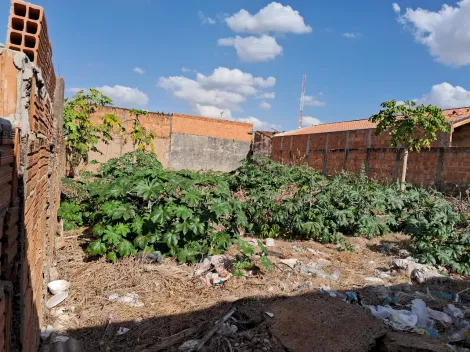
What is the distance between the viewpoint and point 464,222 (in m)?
5.95

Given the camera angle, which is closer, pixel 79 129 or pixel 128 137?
pixel 79 129

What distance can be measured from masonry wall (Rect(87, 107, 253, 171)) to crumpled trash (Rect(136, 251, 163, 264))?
1212 centimetres

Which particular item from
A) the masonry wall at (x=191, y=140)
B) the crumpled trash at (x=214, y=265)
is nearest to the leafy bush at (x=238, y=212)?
the crumpled trash at (x=214, y=265)

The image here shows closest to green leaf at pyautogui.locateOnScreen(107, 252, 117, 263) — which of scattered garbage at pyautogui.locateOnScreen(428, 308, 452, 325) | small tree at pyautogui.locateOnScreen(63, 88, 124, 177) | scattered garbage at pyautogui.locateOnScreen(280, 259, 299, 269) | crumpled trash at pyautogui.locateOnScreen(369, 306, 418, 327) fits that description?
scattered garbage at pyautogui.locateOnScreen(280, 259, 299, 269)

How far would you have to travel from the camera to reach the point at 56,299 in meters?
3.33

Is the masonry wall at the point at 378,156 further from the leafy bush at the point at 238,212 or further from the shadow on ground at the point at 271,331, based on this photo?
the shadow on ground at the point at 271,331

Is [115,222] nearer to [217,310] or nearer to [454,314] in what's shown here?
[217,310]

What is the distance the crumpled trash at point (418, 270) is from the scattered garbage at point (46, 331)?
14.0ft

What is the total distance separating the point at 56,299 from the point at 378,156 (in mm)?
10451

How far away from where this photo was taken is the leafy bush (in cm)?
410

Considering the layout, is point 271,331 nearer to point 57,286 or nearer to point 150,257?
point 150,257

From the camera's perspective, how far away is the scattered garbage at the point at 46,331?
9.17 ft

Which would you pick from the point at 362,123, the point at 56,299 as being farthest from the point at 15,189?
the point at 362,123

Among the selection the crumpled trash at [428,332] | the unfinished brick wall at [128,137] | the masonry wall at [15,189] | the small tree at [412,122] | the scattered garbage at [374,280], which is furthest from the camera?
the unfinished brick wall at [128,137]
